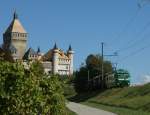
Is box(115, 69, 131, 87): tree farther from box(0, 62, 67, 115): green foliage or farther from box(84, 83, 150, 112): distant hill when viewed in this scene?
box(0, 62, 67, 115): green foliage

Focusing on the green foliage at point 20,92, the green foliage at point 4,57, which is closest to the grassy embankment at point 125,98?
the green foliage at point 4,57

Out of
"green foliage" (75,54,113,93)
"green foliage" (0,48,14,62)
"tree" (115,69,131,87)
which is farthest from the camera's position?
"green foliage" (75,54,113,93)

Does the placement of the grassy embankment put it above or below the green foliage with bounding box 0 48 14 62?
below

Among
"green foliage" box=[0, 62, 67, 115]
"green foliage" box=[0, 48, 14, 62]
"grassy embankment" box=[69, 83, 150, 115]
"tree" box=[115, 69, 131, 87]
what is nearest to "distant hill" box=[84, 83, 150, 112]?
"grassy embankment" box=[69, 83, 150, 115]

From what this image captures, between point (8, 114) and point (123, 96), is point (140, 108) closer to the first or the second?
point (123, 96)

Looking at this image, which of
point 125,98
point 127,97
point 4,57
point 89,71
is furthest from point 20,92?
point 89,71

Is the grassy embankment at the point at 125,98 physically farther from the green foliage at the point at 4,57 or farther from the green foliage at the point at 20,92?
the green foliage at the point at 20,92

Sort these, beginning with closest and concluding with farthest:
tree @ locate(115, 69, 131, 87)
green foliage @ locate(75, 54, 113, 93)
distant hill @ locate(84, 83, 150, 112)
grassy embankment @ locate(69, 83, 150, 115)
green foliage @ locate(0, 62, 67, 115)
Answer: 1. green foliage @ locate(0, 62, 67, 115)
2. distant hill @ locate(84, 83, 150, 112)
3. grassy embankment @ locate(69, 83, 150, 115)
4. tree @ locate(115, 69, 131, 87)
5. green foliage @ locate(75, 54, 113, 93)

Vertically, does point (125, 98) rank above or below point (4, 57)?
below

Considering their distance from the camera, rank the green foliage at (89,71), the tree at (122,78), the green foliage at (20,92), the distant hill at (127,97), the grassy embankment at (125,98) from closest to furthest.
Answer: the green foliage at (20,92), the distant hill at (127,97), the grassy embankment at (125,98), the tree at (122,78), the green foliage at (89,71)

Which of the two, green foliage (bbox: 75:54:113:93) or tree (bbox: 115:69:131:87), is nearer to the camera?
tree (bbox: 115:69:131:87)

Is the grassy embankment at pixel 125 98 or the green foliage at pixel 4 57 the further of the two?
the grassy embankment at pixel 125 98

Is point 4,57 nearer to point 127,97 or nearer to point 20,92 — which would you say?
point 20,92

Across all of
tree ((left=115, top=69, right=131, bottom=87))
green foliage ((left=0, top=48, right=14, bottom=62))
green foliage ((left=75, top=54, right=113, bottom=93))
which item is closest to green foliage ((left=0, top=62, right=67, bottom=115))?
green foliage ((left=0, top=48, right=14, bottom=62))
